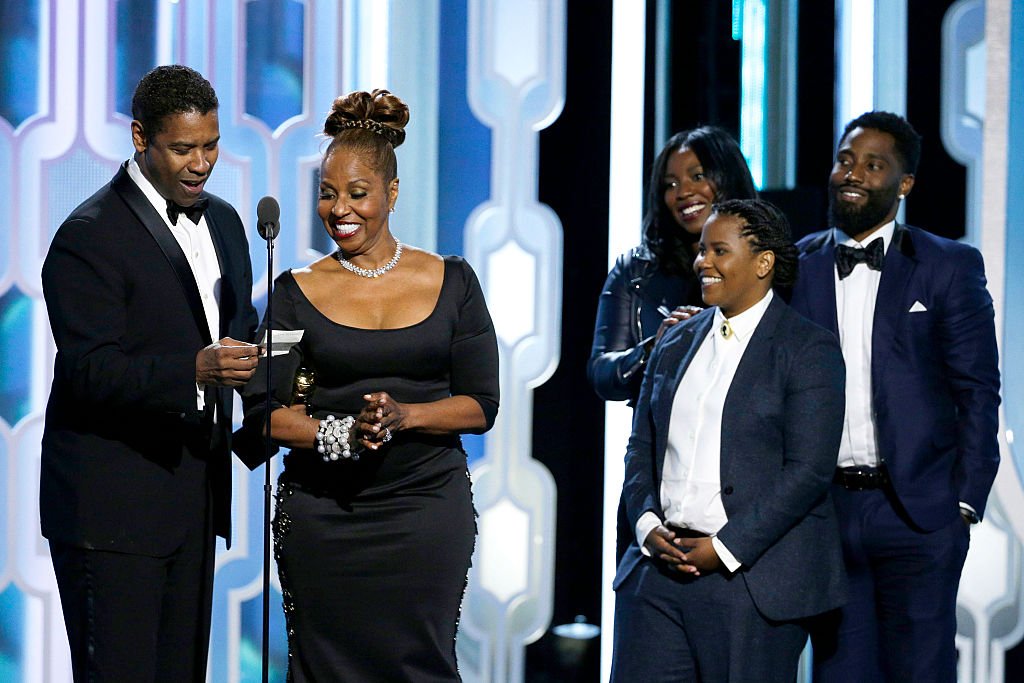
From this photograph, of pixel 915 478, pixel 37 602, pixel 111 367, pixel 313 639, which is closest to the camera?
pixel 111 367

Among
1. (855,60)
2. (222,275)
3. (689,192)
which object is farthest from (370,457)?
(855,60)

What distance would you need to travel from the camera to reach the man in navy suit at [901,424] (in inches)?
137

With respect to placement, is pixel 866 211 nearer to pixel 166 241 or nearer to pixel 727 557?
pixel 727 557

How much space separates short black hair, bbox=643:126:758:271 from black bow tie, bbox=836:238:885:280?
0.31m

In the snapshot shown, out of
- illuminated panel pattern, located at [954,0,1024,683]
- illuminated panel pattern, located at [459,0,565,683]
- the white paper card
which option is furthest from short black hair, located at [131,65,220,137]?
illuminated panel pattern, located at [954,0,1024,683]

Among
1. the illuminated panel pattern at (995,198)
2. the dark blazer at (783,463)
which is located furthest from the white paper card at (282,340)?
the illuminated panel pattern at (995,198)

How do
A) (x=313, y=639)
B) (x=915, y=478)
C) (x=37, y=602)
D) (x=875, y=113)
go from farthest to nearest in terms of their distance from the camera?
(x=37, y=602)
(x=875, y=113)
(x=915, y=478)
(x=313, y=639)

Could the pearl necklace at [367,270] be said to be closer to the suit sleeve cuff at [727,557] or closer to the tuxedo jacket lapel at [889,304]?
the suit sleeve cuff at [727,557]

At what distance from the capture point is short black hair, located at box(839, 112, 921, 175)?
368 cm

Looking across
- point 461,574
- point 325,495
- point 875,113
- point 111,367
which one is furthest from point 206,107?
point 875,113

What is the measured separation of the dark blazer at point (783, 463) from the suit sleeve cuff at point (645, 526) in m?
0.02

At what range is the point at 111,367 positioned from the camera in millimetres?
2859

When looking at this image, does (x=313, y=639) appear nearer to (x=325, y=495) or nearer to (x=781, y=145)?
(x=325, y=495)

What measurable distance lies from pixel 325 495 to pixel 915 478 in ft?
5.00
